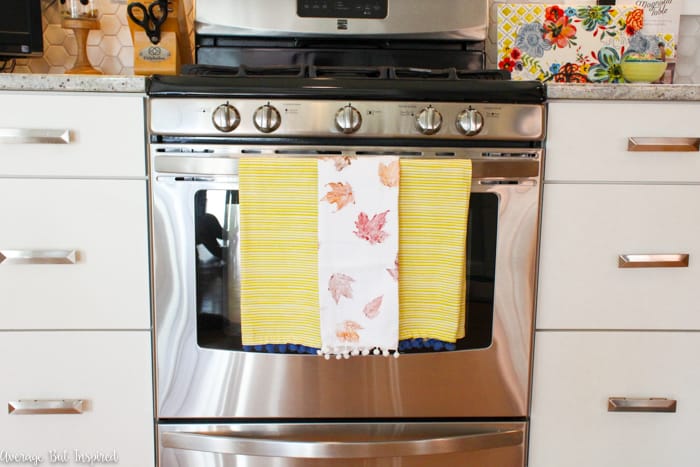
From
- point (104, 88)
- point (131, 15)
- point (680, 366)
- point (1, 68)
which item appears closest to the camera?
point (104, 88)

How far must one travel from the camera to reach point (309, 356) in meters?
1.21

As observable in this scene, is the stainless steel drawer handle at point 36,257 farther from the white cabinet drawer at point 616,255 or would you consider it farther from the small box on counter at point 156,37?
the white cabinet drawer at point 616,255

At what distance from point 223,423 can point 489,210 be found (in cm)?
74

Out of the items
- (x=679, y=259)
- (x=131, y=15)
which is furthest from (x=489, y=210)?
(x=131, y=15)

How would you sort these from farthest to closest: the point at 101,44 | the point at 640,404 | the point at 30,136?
the point at 101,44 < the point at 640,404 < the point at 30,136

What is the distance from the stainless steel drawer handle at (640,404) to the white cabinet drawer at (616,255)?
167 mm

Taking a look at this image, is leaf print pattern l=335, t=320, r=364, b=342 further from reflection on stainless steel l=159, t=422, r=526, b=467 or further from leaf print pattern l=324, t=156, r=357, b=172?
leaf print pattern l=324, t=156, r=357, b=172

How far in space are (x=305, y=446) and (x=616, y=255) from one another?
0.79 metres

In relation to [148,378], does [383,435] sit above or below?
below

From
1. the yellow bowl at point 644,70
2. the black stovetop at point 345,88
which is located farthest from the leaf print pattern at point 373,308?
the yellow bowl at point 644,70

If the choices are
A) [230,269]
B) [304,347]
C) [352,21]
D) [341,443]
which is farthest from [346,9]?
[341,443]

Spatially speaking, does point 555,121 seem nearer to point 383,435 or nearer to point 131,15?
point 383,435

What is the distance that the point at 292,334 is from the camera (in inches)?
46.1

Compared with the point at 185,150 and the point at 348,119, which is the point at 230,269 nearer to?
the point at 185,150
